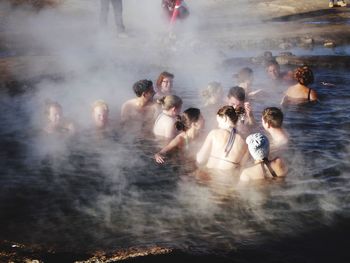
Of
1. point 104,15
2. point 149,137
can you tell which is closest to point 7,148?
point 149,137

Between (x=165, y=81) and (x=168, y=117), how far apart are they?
1476 millimetres

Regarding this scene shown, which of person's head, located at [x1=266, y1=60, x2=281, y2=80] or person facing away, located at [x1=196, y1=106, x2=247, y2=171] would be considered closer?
person facing away, located at [x1=196, y1=106, x2=247, y2=171]

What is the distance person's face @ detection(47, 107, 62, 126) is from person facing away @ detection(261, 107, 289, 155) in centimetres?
346

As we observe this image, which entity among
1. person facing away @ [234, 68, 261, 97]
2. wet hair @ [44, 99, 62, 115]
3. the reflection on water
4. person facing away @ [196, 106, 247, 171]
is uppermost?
person facing away @ [234, 68, 261, 97]

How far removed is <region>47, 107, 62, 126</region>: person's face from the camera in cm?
678

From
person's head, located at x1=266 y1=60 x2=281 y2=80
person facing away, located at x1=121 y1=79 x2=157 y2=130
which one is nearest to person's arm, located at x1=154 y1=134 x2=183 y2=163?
person facing away, located at x1=121 y1=79 x2=157 y2=130

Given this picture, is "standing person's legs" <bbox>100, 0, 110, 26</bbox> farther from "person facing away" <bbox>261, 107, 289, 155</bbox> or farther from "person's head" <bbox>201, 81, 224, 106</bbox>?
"person facing away" <bbox>261, 107, 289, 155</bbox>

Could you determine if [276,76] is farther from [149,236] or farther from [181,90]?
[149,236]

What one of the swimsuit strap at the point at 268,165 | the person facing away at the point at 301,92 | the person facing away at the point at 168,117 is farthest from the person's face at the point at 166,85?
the swimsuit strap at the point at 268,165

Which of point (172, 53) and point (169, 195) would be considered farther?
point (172, 53)

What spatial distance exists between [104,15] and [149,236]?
11730mm

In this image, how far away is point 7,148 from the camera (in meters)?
6.73

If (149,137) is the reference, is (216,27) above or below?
above

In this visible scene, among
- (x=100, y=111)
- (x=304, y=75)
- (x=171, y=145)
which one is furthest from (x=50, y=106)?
(x=304, y=75)
